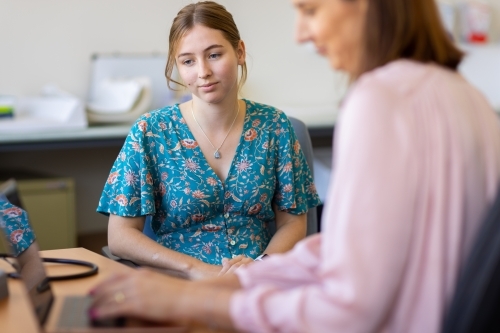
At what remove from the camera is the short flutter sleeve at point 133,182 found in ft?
6.25

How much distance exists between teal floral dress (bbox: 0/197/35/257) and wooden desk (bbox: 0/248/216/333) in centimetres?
8

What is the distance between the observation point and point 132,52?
4109 millimetres

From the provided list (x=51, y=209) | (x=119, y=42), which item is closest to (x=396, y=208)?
(x=51, y=209)

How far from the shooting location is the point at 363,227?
882 millimetres

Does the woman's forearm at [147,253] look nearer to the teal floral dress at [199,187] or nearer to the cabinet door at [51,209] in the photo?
the teal floral dress at [199,187]

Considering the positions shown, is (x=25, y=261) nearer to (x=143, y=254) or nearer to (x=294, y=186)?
(x=143, y=254)

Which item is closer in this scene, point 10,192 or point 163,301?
point 163,301

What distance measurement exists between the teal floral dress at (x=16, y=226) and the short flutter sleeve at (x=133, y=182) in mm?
465

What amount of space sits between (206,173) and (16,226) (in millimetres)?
645

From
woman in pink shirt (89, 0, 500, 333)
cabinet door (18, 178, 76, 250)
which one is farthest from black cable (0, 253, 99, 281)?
cabinet door (18, 178, 76, 250)

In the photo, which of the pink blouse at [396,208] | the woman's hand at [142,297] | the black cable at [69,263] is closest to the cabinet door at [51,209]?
the black cable at [69,263]

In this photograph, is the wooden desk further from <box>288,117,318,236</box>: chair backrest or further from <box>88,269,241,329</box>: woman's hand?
<box>288,117,318,236</box>: chair backrest

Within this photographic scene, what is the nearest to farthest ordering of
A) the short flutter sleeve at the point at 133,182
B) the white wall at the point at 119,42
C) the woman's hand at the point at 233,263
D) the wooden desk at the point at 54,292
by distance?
the wooden desk at the point at 54,292 < the woman's hand at the point at 233,263 < the short flutter sleeve at the point at 133,182 < the white wall at the point at 119,42

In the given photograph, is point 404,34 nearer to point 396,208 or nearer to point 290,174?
point 396,208
